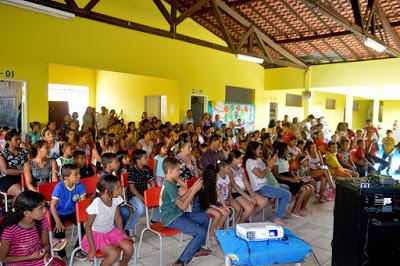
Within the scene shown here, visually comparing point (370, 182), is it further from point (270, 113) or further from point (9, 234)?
point (270, 113)

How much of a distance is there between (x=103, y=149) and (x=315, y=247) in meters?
3.75

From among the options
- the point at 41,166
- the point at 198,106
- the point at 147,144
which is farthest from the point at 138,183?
the point at 198,106

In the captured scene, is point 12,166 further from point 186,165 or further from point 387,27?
point 387,27

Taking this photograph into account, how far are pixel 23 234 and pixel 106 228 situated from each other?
2.33 feet

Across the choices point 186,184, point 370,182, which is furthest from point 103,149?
point 370,182

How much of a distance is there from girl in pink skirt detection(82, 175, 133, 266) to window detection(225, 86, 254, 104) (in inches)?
363

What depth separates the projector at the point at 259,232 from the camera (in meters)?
2.65

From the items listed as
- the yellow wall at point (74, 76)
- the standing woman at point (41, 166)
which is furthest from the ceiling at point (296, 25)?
the yellow wall at point (74, 76)

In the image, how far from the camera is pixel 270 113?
13.9 metres

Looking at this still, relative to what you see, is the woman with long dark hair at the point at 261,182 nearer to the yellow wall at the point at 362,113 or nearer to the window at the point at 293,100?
the window at the point at 293,100

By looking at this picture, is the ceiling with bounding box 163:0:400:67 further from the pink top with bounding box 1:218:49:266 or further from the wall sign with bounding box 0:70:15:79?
the pink top with bounding box 1:218:49:266

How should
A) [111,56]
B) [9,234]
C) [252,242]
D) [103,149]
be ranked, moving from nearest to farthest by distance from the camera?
[9,234] < [252,242] < [103,149] < [111,56]

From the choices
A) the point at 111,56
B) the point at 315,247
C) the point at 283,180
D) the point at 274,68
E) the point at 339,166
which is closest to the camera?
the point at 315,247

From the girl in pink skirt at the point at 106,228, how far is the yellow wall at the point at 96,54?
5256mm
